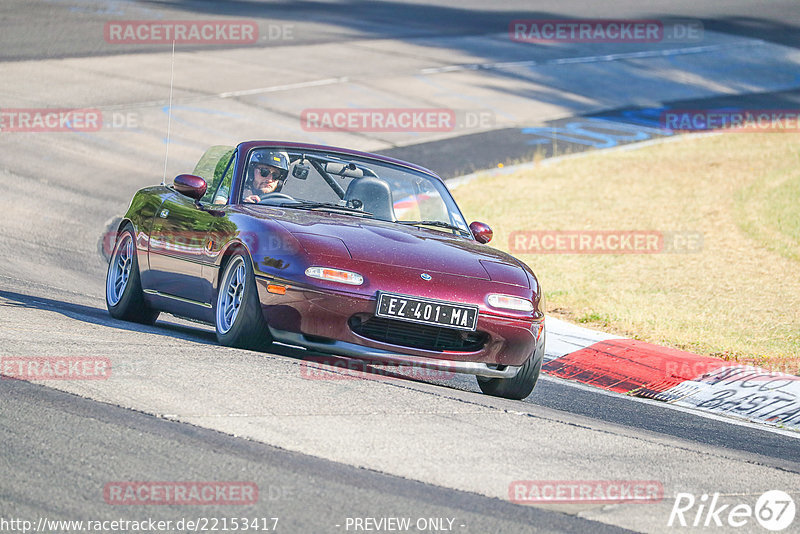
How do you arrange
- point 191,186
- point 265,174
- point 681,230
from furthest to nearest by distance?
1. point 681,230
2. point 265,174
3. point 191,186

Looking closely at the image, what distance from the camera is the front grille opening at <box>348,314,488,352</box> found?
7.19 meters

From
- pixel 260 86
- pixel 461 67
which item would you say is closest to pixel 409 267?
pixel 260 86

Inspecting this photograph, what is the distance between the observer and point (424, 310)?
7.17 meters

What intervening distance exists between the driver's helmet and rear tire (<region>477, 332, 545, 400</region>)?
207 centimetres

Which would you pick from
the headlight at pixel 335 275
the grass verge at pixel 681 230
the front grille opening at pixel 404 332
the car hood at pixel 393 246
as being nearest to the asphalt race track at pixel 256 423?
the front grille opening at pixel 404 332

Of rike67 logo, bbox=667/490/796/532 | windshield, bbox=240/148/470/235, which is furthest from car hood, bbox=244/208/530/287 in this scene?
rike67 logo, bbox=667/490/796/532

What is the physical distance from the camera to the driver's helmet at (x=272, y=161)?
855 cm

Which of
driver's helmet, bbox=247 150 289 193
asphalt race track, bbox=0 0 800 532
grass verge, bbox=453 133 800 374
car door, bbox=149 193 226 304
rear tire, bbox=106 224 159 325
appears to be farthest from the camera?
grass verge, bbox=453 133 800 374

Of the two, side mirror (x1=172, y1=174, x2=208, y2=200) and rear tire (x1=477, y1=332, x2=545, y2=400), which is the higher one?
side mirror (x1=172, y1=174, x2=208, y2=200)

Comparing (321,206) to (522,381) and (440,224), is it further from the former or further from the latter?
(522,381)

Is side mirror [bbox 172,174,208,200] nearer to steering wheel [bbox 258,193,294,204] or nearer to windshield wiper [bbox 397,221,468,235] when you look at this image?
steering wheel [bbox 258,193,294,204]

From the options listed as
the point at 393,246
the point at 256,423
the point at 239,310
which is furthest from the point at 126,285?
the point at 256,423

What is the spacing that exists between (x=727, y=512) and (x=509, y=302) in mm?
2546

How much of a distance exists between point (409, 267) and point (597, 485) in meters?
2.34
